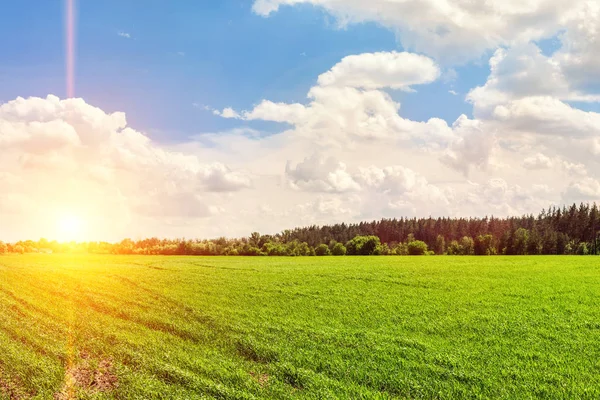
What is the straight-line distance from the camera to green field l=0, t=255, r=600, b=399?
1502 cm

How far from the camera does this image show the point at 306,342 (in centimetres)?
1944

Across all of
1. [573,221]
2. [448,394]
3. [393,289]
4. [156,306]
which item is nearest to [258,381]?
[448,394]

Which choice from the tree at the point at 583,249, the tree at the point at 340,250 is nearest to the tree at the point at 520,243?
the tree at the point at 583,249

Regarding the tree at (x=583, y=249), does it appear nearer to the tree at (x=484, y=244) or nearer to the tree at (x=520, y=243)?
the tree at (x=520, y=243)

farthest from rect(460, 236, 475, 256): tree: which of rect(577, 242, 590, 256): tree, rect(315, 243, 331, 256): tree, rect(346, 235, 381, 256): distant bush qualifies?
rect(315, 243, 331, 256): tree

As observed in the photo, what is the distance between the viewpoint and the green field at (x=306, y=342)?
15.0 m

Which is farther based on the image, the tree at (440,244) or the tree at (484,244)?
the tree at (440,244)

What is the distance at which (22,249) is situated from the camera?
11600cm

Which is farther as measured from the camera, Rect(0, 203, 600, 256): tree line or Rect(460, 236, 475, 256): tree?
Rect(460, 236, 475, 256): tree

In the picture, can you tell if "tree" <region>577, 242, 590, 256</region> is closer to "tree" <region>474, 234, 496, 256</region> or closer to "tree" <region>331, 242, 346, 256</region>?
"tree" <region>474, 234, 496, 256</region>

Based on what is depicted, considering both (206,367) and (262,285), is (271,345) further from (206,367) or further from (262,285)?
(262,285)

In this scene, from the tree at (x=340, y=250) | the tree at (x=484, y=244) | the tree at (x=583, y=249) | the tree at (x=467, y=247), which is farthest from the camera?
the tree at (x=484, y=244)

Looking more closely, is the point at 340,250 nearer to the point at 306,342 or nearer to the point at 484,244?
the point at 484,244

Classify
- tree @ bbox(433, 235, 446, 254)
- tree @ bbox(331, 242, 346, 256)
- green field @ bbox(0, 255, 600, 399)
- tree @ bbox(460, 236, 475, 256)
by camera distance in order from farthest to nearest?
tree @ bbox(433, 235, 446, 254) < tree @ bbox(460, 236, 475, 256) < tree @ bbox(331, 242, 346, 256) < green field @ bbox(0, 255, 600, 399)
